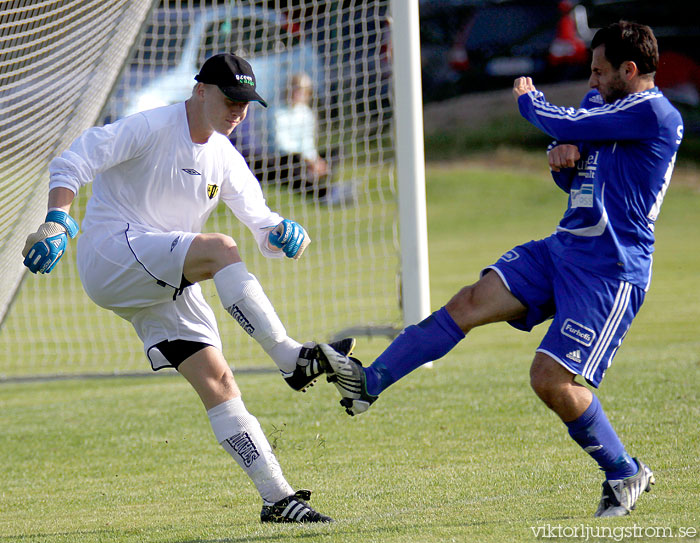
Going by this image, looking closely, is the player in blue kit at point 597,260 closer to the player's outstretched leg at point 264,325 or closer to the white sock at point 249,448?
the player's outstretched leg at point 264,325

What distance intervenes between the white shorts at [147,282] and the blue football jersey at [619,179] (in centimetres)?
170

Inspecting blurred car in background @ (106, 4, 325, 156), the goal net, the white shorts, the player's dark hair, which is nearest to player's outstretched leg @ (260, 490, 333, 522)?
the white shorts

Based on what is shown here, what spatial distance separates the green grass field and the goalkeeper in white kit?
484mm

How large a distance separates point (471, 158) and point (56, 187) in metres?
19.0

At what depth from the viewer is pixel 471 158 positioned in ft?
74.3

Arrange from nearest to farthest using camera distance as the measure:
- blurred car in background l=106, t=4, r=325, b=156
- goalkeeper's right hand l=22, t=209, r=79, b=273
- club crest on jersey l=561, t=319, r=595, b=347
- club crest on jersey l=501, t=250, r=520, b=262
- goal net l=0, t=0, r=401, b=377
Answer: goalkeeper's right hand l=22, t=209, r=79, b=273
club crest on jersey l=561, t=319, r=595, b=347
club crest on jersey l=501, t=250, r=520, b=262
goal net l=0, t=0, r=401, b=377
blurred car in background l=106, t=4, r=325, b=156

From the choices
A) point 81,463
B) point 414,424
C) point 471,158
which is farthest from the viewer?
point 471,158

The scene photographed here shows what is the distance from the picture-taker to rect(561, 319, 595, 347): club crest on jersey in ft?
13.7

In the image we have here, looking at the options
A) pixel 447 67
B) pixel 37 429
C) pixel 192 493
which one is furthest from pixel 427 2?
pixel 192 493

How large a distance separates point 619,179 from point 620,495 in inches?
53.5

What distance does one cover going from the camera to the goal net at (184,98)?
6.54 meters

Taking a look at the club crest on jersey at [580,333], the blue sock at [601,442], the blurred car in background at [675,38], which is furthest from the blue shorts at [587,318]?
the blurred car in background at [675,38]

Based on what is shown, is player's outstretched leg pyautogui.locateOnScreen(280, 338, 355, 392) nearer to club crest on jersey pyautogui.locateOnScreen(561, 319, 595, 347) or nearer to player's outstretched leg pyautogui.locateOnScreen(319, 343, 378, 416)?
player's outstretched leg pyautogui.locateOnScreen(319, 343, 378, 416)

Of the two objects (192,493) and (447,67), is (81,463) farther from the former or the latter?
(447,67)
